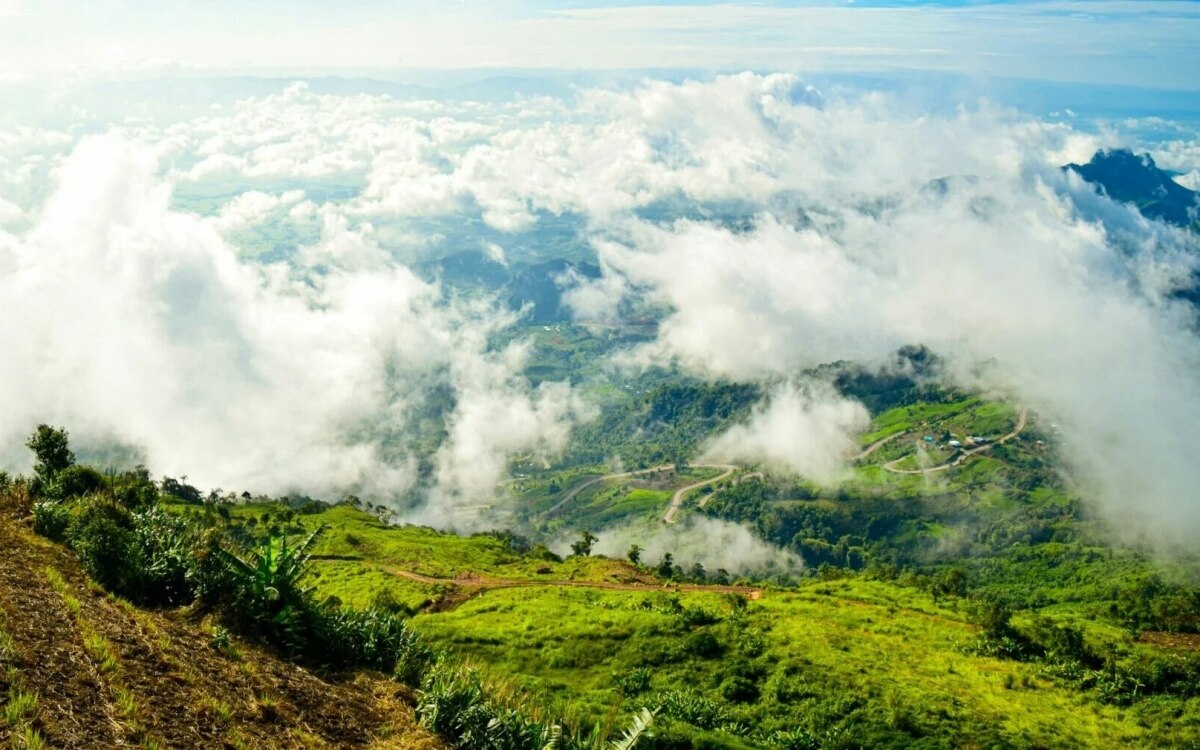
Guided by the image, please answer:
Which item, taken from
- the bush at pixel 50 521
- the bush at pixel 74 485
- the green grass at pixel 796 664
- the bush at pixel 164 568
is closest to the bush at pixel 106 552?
the bush at pixel 164 568

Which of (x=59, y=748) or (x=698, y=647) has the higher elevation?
(x=59, y=748)

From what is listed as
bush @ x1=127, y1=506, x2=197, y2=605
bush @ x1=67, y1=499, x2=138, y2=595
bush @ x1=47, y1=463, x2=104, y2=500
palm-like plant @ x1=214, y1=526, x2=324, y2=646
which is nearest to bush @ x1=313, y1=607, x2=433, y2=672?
palm-like plant @ x1=214, y1=526, x2=324, y2=646

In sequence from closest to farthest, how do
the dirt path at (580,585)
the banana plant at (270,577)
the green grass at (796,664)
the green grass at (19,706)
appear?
the green grass at (19,706), the banana plant at (270,577), the green grass at (796,664), the dirt path at (580,585)

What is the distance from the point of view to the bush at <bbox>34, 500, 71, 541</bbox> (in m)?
19.8

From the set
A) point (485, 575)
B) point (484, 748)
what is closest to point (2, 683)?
point (484, 748)

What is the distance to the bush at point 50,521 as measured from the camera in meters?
19.8

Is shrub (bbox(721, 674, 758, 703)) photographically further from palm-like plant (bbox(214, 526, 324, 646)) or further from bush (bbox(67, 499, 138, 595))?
bush (bbox(67, 499, 138, 595))

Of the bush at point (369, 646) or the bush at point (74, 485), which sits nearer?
the bush at point (369, 646)

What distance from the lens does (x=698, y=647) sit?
112 ft

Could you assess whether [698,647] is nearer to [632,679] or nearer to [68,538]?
[632,679]

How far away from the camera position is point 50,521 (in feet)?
65.9

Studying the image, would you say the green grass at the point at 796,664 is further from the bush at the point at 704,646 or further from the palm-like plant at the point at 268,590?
the palm-like plant at the point at 268,590

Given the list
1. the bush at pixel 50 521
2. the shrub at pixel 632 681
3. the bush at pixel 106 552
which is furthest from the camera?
the shrub at pixel 632 681

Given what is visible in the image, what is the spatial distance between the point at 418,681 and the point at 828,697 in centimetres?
1984
